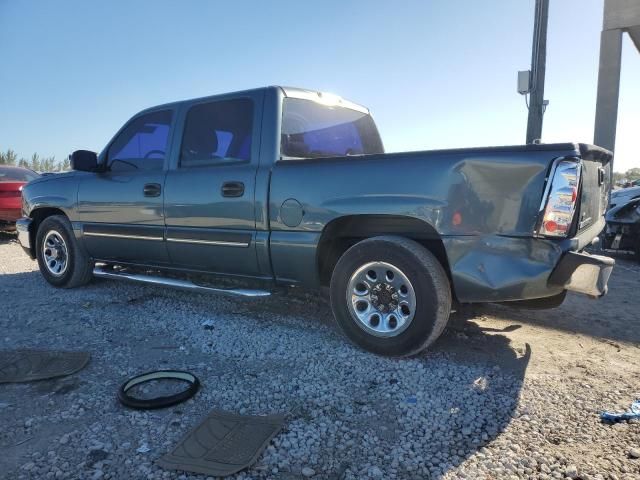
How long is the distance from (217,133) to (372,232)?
170 centimetres

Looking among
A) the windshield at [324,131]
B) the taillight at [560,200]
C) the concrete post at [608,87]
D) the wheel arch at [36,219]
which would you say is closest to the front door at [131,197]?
the wheel arch at [36,219]

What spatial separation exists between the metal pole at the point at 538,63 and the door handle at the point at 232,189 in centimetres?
613

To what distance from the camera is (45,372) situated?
120 inches

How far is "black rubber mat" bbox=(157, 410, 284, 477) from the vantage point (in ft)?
6.82

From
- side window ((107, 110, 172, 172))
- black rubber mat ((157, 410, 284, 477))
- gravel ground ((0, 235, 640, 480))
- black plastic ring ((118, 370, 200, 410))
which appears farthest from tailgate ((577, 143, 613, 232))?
Answer: side window ((107, 110, 172, 172))

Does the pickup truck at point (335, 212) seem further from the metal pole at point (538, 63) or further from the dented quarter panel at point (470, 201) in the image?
the metal pole at point (538, 63)

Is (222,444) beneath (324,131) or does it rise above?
beneath

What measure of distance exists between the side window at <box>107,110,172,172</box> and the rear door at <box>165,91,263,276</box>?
27 cm

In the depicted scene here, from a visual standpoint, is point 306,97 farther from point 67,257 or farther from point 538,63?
point 538,63

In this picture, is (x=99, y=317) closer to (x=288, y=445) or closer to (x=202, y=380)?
(x=202, y=380)

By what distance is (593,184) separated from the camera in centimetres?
317

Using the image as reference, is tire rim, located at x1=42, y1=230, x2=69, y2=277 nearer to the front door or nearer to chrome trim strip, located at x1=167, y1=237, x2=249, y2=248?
the front door

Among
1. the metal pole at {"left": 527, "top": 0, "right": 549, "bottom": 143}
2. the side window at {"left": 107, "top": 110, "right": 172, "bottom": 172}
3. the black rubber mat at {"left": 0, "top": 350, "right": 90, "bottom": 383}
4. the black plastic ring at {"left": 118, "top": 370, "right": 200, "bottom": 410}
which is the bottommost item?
the black rubber mat at {"left": 0, "top": 350, "right": 90, "bottom": 383}

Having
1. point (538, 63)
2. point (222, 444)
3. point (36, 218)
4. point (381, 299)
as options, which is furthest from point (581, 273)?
point (538, 63)
